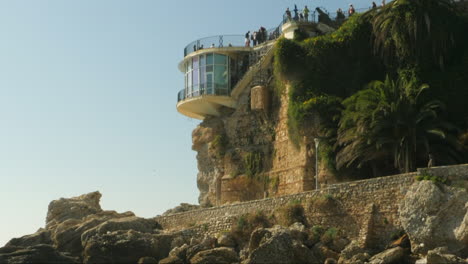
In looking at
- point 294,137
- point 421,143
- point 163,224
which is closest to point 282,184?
point 294,137

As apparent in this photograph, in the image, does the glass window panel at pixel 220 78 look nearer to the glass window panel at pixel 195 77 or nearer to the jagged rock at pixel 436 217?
the glass window panel at pixel 195 77

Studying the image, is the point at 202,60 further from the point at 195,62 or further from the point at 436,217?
the point at 436,217

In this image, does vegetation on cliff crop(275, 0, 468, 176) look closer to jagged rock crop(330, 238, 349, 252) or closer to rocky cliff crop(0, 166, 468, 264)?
rocky cliff crop(0, 166, 468, 264)

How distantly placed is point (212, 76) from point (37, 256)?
14.6 metres

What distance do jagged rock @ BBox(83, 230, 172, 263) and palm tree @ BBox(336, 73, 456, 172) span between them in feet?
27.3

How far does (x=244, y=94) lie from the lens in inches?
1896

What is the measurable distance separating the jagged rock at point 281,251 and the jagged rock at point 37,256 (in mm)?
9725

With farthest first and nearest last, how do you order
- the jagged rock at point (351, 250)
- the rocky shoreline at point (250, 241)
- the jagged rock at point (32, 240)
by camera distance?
the jagged rock at point (32, 240)
the jagged rock at point (351, 250)
the rocky shoreline at point (250, 241)

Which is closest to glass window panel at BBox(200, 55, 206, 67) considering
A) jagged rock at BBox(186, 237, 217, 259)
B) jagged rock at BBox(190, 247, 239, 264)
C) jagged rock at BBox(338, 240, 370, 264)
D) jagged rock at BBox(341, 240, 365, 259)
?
jagged rock at BBox(186, 237, 217, 259)

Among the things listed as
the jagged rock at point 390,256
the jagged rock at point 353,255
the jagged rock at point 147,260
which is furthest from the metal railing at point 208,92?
the jagged rock at point 390,256

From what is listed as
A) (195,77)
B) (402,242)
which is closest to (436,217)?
(402,242)

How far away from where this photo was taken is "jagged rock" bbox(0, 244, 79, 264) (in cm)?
3881

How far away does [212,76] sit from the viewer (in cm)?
4888

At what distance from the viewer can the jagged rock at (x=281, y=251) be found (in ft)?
107
